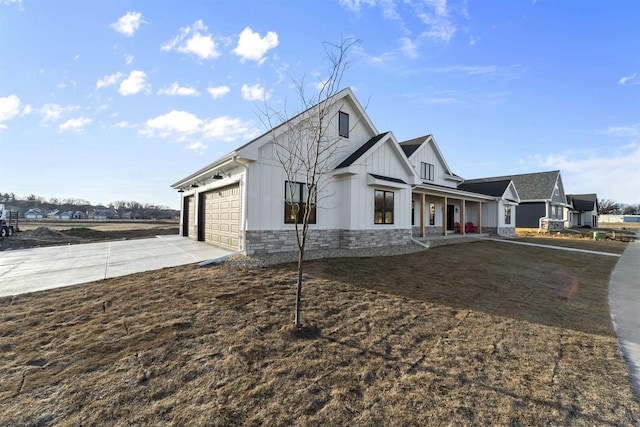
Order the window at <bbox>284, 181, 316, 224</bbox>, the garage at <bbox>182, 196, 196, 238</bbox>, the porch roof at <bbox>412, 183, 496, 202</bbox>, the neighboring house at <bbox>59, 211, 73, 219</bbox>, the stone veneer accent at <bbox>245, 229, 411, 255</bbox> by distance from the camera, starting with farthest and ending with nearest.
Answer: the neighboring house at <bbox>59, 211, 73, 219</bbox>, the garage at <bbox>182, 196, 196, 238</bbox>, the porch roof at <bbox>412, 183, 496, 202</bbox>, the window at <bbox>284, 181, 316, 224</bbox>, the stone veneer accent at <bbox>245, 229, 411, 255</bbox>

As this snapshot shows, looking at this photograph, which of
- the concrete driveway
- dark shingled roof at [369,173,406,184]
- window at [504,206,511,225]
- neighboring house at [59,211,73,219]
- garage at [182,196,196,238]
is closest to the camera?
the concrete driveway

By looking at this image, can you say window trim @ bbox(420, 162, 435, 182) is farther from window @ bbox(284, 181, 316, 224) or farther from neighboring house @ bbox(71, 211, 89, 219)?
neighboring house @ bbox(71, 211, 89, 219)

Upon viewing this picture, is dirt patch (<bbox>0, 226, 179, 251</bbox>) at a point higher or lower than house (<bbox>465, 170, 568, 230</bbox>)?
lower

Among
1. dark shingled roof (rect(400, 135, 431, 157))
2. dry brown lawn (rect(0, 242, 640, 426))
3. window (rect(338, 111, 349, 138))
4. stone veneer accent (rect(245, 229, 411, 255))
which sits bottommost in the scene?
dry brown lawn (rect(0, 242, 640, 426))

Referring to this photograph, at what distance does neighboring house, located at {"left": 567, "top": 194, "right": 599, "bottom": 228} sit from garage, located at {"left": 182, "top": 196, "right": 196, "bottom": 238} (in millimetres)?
53542

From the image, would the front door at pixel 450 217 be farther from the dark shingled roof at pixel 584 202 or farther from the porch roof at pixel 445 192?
the dark shingled roof at pixel 584 202

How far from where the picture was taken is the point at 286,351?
12.1ft

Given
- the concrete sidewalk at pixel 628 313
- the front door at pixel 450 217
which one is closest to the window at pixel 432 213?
the front door at pixel 450 217

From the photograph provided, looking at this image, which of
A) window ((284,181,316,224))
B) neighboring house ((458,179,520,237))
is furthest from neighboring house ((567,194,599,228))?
window ((284,181,316,224))

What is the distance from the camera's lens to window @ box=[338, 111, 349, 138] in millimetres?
12031

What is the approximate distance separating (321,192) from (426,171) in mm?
11860

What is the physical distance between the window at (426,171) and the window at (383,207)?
310 inches

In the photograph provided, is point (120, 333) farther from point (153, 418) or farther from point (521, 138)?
point (521, 138)

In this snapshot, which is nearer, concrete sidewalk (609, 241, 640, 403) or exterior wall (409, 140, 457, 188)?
concrete sidewalk (609, 241, 640, 403)
